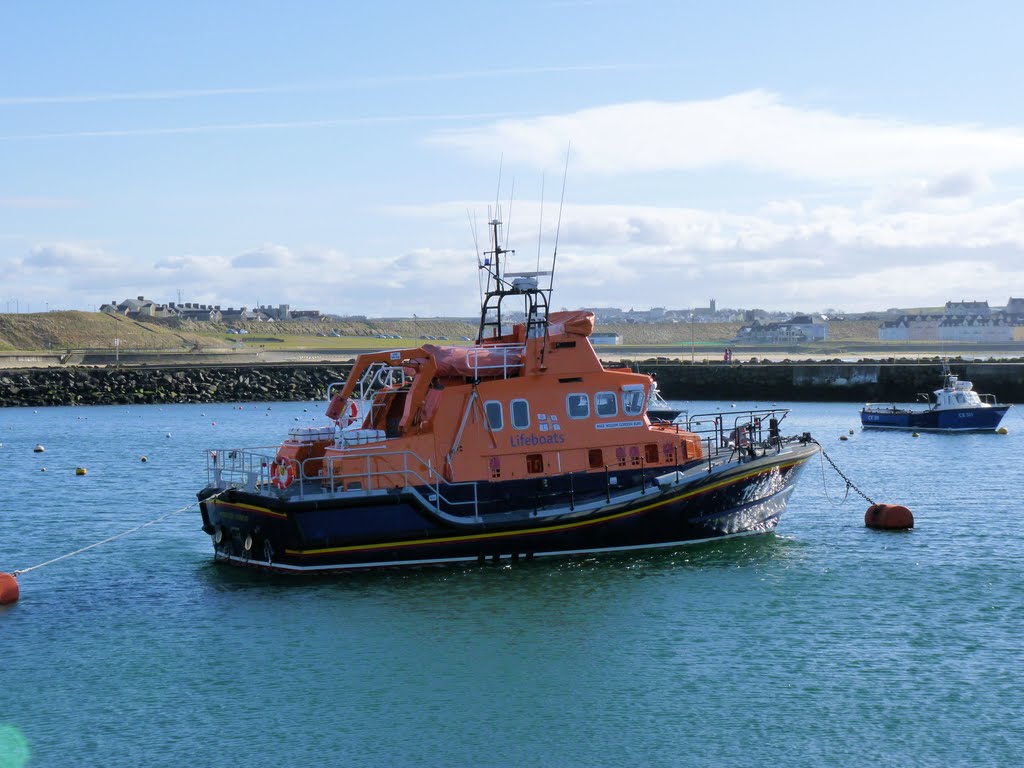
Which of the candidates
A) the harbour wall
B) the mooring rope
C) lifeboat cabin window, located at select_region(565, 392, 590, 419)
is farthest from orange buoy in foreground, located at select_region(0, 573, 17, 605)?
the harbour wall

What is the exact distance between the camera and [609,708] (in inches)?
551

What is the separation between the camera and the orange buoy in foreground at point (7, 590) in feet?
62.6

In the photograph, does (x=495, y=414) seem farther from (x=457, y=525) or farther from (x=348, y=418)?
(x=348, y=418)

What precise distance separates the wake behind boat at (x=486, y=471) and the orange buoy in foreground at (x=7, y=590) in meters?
3.33

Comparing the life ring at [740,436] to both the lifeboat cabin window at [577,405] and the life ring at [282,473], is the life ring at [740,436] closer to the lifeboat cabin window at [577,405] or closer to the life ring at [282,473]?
the lifeboat cabin window at [577,405]

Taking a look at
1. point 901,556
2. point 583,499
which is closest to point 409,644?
point 583,499

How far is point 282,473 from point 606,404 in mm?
5754

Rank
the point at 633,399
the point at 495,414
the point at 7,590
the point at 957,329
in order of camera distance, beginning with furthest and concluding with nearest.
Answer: the point at 957,329, the point at 633,399, the point at 495,414, the point at 7,590

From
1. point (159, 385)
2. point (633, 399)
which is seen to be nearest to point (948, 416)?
point (633, 399)

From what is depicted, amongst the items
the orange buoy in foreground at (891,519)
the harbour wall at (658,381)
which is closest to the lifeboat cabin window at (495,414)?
the orange buoy in foreground at (891,519)

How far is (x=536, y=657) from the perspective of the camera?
15922 millimetres

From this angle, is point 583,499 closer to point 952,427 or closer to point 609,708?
point 609,708

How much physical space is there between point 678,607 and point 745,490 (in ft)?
14.7

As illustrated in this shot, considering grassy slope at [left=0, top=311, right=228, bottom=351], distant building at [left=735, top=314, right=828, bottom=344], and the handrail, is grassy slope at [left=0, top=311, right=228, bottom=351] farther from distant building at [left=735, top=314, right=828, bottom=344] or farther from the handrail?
the handrail
